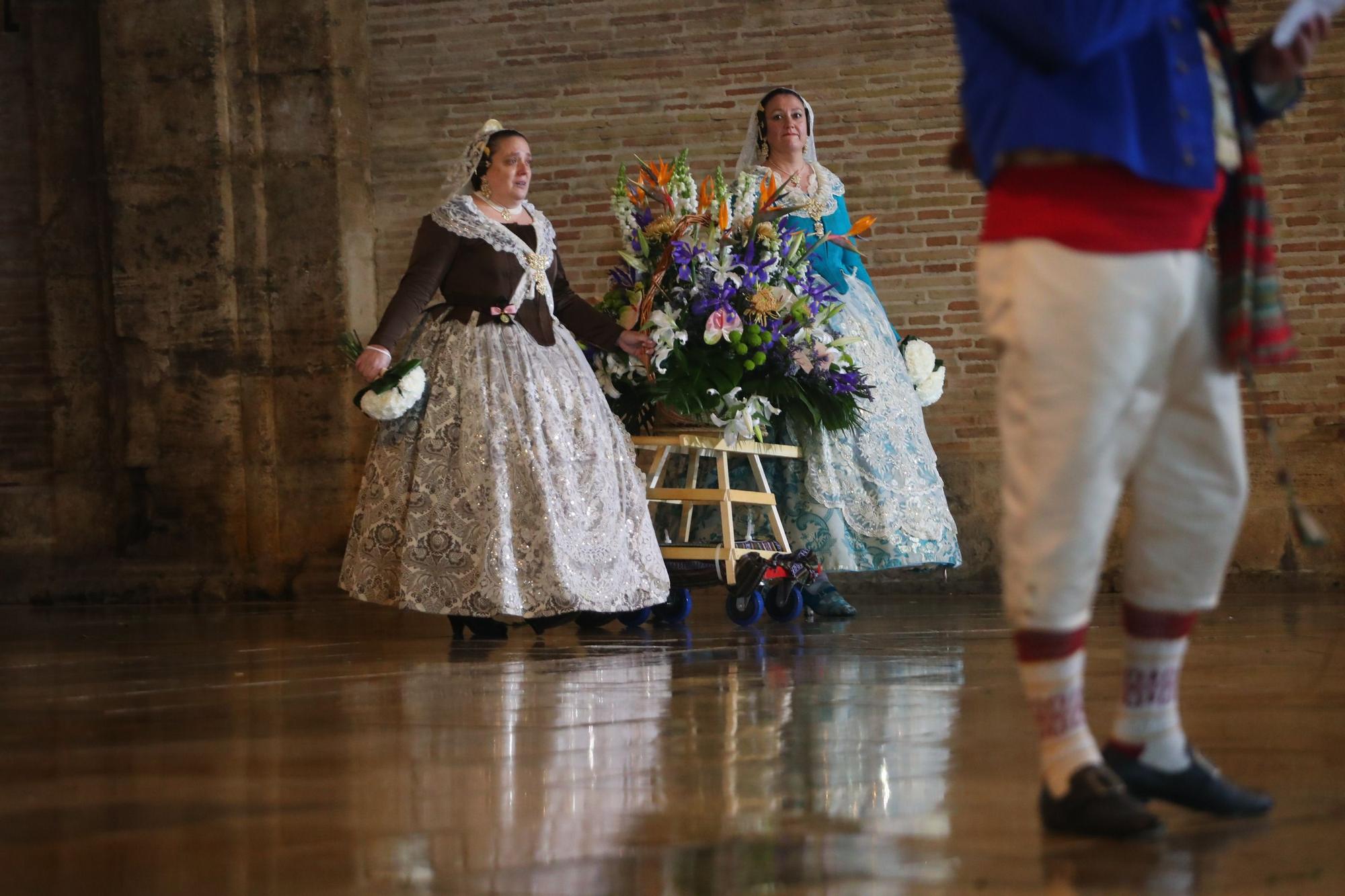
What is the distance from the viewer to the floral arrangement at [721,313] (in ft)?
19.6

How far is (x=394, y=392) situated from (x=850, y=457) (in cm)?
200

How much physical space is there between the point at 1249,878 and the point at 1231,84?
1.07m

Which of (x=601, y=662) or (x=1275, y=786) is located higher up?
(x=1275, y=786)

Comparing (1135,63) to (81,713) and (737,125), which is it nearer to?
(81,713)

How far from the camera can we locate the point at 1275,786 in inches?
88.0

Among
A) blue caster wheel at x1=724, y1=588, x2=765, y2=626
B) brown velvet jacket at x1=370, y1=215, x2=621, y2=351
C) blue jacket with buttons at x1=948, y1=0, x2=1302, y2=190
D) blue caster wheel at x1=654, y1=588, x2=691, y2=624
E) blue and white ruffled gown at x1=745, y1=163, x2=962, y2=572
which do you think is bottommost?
blue caster wheel at x1=654, y1=588, x2=691, y2=624

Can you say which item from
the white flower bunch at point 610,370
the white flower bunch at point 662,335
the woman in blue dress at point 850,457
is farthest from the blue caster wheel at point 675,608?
the white flower bunch at point 662,335

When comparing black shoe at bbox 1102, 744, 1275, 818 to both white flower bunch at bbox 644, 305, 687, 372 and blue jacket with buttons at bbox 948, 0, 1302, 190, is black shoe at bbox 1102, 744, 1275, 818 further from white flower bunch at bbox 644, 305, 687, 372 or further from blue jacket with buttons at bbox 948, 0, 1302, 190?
white flower bunch at bbox 644, 305, 687, 372

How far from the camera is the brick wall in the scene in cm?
839

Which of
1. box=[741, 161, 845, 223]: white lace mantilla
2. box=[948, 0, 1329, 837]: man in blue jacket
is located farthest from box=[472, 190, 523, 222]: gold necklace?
box=[948, 0, 1329, 837]: man in blue jacket

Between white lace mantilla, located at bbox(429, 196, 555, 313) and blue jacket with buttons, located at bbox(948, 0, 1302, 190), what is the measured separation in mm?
3843

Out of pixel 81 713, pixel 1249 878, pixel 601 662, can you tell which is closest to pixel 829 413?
pixel 601 662

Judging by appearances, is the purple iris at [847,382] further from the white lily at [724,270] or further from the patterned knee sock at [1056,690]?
the patterned knee sock at [1056,690]

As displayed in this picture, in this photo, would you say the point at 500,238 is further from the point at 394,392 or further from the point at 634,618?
the point at 634,618
